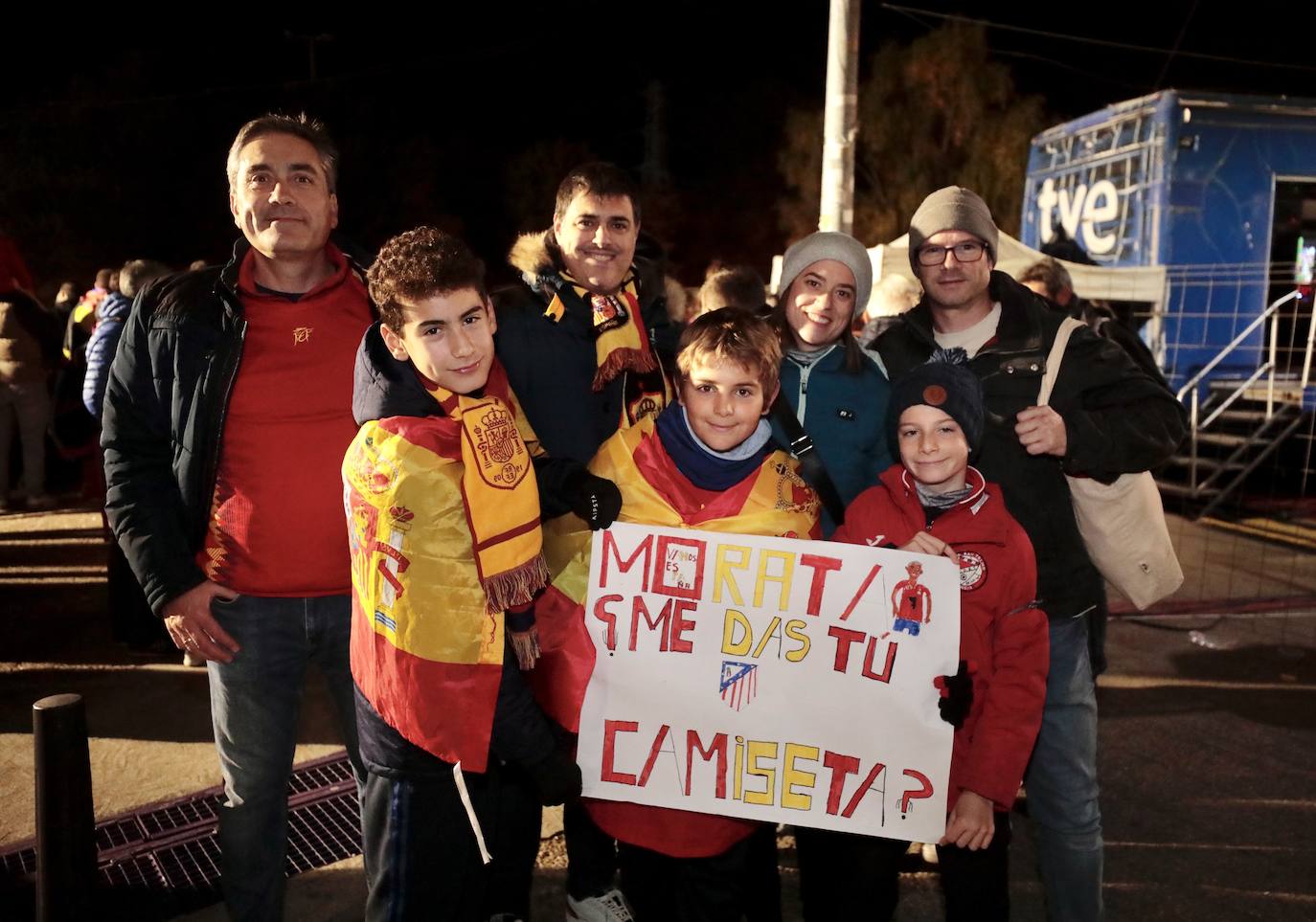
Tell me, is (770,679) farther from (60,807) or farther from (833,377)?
(60,807)

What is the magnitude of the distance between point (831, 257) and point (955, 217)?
15.6 inches

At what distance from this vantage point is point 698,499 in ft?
8.45

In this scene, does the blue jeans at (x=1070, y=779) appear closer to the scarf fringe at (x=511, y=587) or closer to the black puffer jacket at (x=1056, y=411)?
the black puffer jacket at (x=1056, y=411)

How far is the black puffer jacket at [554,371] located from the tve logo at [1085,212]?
35.2ft

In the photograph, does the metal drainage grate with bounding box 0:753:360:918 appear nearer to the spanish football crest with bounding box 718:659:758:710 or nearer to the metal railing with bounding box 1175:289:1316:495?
the spanish football crest with bounding box 718:659:758:710

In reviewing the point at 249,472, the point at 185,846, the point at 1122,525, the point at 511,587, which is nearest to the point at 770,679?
the point at 511,587

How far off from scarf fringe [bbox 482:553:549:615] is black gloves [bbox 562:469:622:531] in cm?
28

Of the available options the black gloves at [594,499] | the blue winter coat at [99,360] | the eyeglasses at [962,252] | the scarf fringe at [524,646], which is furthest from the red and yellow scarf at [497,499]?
the blue winter coat at [99,360]

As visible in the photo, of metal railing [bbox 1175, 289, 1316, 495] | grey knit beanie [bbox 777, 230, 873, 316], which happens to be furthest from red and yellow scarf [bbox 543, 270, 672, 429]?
metal railing [bbox 1175, 289, 1316, 495]

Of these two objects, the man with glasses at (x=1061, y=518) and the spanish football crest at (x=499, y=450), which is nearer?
the spanish football crest at (x=499, y=450)

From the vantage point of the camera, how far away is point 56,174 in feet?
76.3

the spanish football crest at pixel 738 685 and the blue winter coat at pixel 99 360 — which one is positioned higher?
the blue winter coat at pixel 99 360

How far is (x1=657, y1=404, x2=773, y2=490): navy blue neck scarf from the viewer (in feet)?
8.36

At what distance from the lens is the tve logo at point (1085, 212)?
471 inches
